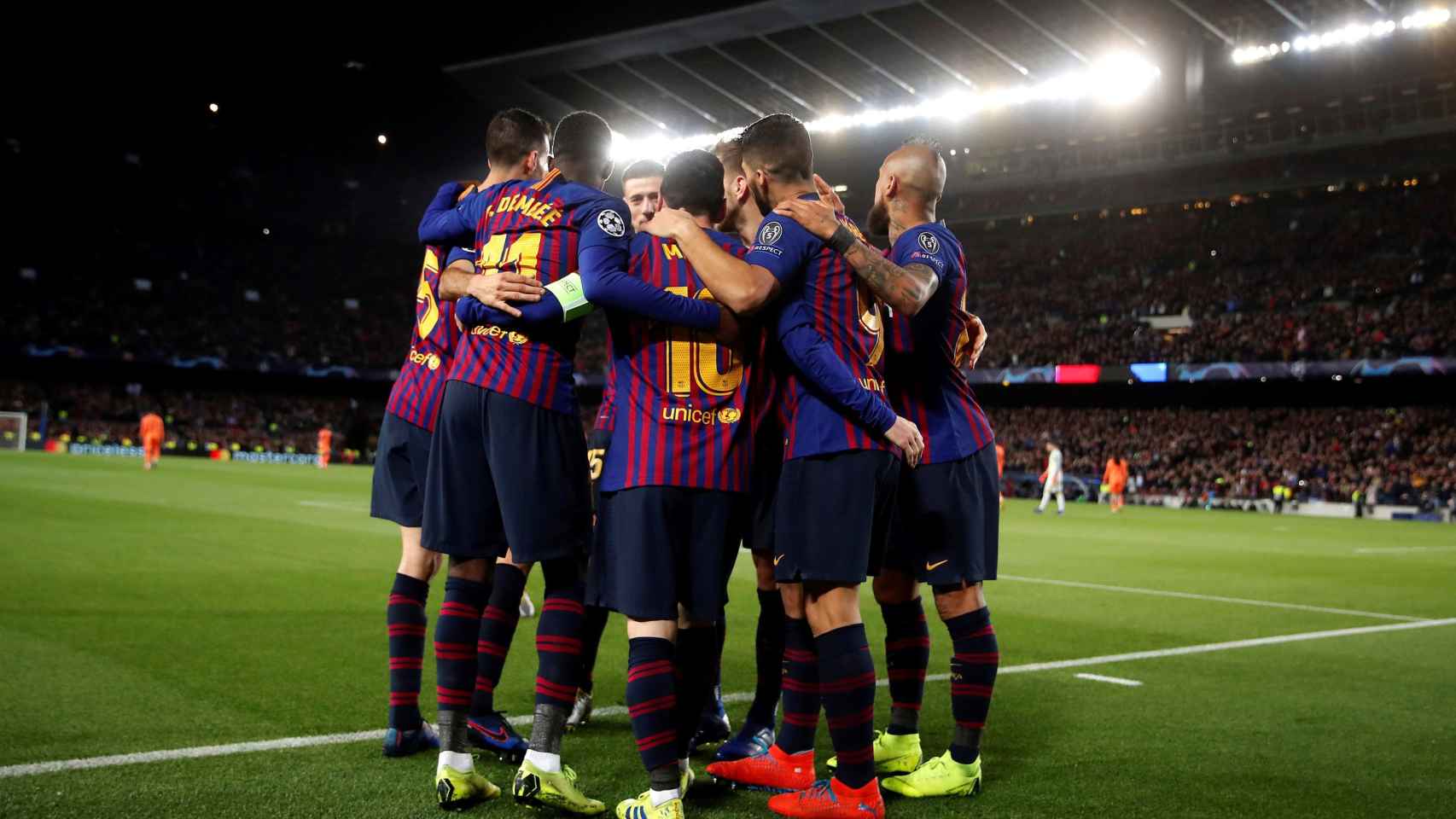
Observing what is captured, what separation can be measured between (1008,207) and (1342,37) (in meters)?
14.9

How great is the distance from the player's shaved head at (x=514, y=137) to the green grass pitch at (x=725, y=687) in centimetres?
228

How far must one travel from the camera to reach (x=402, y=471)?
495 cm

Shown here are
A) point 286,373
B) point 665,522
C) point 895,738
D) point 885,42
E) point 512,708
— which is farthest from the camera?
point 286,373

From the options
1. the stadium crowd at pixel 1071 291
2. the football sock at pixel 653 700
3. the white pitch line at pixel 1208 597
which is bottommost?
the white pitch line at pixel 1208 597

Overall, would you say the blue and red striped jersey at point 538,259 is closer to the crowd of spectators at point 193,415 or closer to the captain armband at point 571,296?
the captain armband at point 571,296

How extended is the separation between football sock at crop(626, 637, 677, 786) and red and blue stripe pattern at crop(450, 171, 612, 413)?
0.90 meters

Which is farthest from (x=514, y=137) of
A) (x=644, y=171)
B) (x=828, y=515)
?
(x=828, y=515)

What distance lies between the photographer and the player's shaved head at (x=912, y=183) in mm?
4688

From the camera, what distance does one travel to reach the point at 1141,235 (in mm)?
49250

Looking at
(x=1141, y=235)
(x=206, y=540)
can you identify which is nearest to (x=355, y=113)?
(x=1141, y=235)

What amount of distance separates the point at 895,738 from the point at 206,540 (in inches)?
430

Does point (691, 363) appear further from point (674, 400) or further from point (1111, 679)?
point (1111, 679)

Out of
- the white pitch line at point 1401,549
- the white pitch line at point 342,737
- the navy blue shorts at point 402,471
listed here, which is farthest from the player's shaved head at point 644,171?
the white pitch line at point 1401,549

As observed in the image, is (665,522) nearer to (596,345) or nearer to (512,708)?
(512,708)
